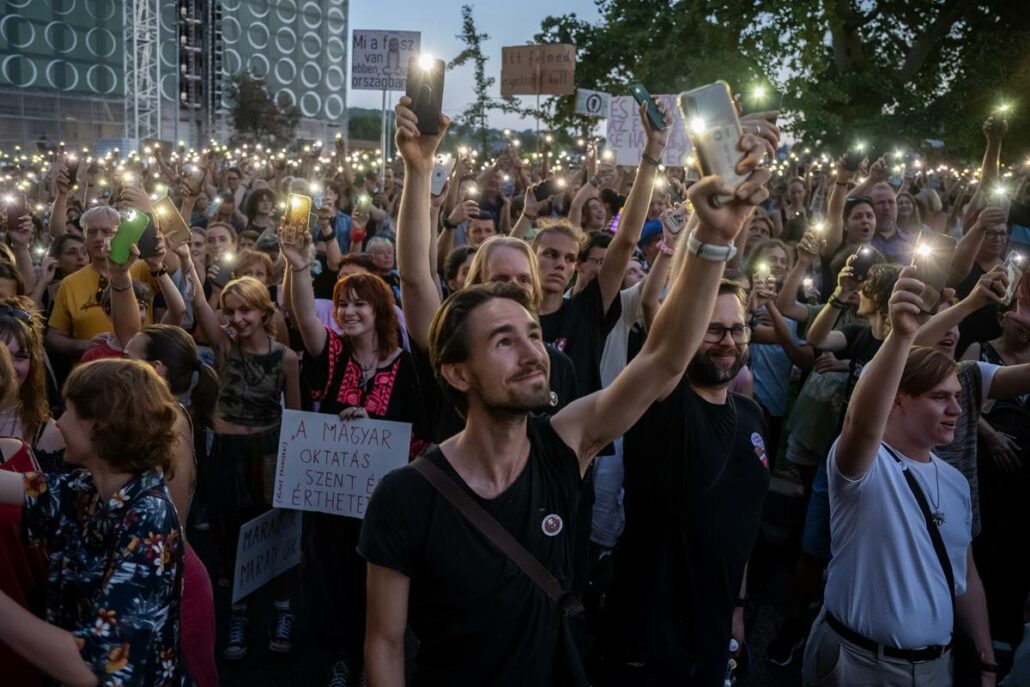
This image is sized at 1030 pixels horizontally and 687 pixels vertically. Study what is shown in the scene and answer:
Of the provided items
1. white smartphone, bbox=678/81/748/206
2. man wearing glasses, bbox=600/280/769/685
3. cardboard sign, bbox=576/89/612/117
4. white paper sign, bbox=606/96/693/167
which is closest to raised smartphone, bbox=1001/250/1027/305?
man wearing glasses, bbox=600/280/769/685

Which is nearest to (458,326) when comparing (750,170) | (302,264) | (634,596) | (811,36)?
(750,170)

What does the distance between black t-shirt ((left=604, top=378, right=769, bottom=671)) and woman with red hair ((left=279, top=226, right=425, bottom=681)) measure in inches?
55.3

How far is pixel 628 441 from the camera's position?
2936 millimetres

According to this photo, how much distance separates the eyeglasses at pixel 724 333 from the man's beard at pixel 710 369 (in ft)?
0.20

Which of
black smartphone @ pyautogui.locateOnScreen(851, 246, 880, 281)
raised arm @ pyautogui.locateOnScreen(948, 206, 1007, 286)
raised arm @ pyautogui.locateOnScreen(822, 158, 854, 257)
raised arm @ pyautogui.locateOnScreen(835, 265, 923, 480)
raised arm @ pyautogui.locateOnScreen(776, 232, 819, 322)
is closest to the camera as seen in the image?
raised arm @ pyautogui.locateOnScreen(835, 265, 923, 480)

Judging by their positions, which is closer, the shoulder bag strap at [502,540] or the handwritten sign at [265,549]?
the shoulder bag strap at [502,540]

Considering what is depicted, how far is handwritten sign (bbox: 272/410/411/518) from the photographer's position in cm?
387

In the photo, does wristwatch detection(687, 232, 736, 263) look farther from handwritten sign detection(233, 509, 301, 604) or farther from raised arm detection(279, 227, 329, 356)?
handwritten sign detection(233, 509, 301, 604)

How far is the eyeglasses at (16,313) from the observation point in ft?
10.3

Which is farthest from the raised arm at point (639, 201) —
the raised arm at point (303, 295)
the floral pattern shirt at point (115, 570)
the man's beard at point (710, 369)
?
the floral pattern shirt at point (115, 570)

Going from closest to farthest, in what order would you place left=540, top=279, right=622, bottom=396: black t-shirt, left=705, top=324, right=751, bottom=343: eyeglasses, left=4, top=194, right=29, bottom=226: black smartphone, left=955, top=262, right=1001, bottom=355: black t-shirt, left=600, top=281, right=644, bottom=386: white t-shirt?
left=705, top=324, right=751, bottom=343: eyeglasses
left=540, top=279, right=622, bottom=396: black t-shirt
left=600, top=281, right=644, bottom=386: white t-shirt
left=955, top=262, right=1001, bottom=355: black t-shirt
left=4, top=194, right=29, bottom=226: black smartphone

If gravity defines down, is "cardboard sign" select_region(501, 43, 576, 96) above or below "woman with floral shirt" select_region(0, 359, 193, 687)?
above

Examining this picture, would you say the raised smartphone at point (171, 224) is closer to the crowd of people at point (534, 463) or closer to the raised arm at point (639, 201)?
the crowd of people at point (534, 463)

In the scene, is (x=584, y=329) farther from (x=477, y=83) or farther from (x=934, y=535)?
(x=477, y=83)
